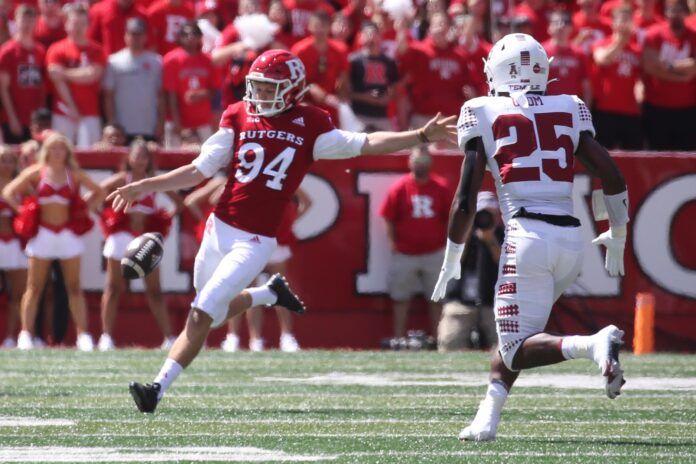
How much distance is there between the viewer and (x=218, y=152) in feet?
24.5

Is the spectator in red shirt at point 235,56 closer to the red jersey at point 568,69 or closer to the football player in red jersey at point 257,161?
the red jersey at point 568,69

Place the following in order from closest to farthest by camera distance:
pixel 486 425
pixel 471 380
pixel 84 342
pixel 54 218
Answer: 1. pixel 486 425
2. pixel 471 380
3. pixel 84 342
4. pixel 54 218

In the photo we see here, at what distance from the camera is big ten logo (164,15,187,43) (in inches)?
534

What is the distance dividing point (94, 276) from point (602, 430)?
6349 millimetres

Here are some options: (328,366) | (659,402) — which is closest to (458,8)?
(328,366)

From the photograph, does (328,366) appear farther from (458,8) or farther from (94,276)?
(458,8)

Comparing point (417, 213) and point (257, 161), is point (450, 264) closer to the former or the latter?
point (257, 161)

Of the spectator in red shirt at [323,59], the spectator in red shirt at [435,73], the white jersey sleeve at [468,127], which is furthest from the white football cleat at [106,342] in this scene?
the white jersey sleeve at [468,127]

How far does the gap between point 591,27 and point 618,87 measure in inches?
35.3

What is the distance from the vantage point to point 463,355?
1098 cm

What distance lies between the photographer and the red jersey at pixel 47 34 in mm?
13516

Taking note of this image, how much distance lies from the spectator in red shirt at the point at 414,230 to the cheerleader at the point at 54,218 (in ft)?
7.77

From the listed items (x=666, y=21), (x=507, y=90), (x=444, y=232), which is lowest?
(x=444, y=232)

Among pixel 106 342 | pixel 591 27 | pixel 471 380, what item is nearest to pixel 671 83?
pixel 591 27
